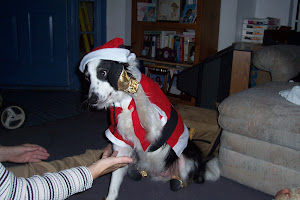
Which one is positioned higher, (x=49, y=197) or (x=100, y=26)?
(x=100, y=26)

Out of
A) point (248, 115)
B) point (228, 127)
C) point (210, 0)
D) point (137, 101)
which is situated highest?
point (210, 0)

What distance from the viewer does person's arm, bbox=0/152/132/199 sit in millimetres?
741

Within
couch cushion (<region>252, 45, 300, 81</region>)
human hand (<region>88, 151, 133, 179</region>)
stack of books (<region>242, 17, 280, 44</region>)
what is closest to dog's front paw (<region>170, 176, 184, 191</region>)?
human hand (<region>88, 151, 133, 179</region>)

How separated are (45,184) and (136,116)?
599mm

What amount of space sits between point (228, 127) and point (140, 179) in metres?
0.67

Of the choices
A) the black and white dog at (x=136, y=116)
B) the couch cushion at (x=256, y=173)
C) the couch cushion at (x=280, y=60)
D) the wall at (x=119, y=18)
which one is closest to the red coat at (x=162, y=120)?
the black and white dog at (x=136, y=116)

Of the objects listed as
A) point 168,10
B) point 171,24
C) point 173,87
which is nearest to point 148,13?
point 168,10

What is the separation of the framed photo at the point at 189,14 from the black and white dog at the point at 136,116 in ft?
6.53

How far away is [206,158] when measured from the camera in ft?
5.76

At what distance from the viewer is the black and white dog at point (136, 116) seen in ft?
4.25

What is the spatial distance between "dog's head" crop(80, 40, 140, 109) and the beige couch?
678mm

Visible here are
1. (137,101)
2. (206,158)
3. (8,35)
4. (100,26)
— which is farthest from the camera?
(100,26)

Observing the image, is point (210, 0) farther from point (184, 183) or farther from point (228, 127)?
point (184, 183)

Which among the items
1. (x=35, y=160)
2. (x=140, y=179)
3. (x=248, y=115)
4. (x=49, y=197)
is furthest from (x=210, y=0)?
(x=49, y=197)
